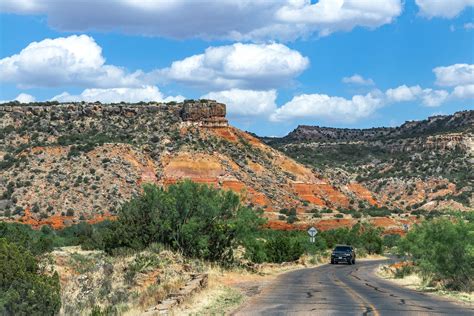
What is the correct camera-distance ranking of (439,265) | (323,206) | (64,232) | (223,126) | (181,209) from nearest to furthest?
(439,265)
(181,209)
(64,232)
(323,206)
(223,126)

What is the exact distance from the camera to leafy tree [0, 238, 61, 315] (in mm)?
16953

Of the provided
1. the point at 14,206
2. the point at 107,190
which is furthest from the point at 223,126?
the point at 14,206

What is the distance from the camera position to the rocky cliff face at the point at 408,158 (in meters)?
116

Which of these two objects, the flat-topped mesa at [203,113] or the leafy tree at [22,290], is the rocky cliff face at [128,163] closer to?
the flat-topped mesa at [203,113]

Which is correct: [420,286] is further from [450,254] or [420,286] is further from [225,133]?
[225,133]

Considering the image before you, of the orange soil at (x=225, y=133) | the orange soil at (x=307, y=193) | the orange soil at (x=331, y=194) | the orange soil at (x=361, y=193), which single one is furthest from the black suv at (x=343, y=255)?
the orange soil at (x=361, y=193)

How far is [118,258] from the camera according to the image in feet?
90.0

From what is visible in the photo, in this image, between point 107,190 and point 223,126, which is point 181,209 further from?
point 223,126

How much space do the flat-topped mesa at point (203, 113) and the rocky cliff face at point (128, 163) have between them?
6.4 inches

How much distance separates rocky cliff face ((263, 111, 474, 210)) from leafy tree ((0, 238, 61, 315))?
3479 inches

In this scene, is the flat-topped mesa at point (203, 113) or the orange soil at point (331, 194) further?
the flat-topped mesa at point (203, 113)

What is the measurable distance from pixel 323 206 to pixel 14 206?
45218mm

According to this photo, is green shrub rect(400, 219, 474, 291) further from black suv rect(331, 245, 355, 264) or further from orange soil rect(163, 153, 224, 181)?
orange soil rect(163, 153, 224, 181)

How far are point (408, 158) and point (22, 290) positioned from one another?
122 metres
